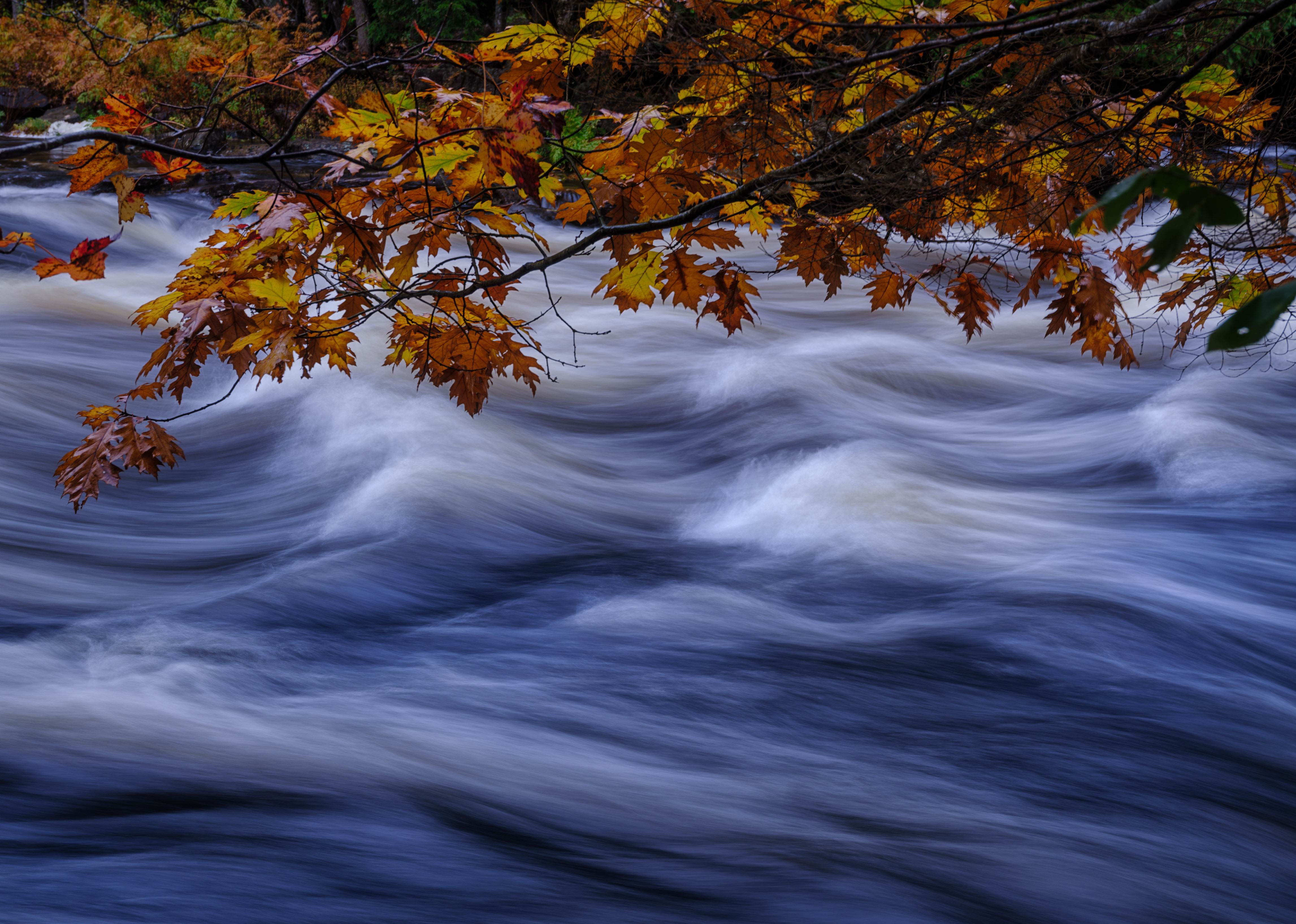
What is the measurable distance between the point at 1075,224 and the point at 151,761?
2.04m

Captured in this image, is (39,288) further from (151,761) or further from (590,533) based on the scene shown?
(151,761)

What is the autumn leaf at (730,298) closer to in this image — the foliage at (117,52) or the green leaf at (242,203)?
the green leaf at (242,203)

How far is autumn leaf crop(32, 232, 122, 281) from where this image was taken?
2.52 metres

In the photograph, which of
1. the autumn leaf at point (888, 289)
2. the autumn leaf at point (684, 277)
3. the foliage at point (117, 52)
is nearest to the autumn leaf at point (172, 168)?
the autumn leaf at point (684, 277)

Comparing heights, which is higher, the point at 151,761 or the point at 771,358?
the point at 771,358

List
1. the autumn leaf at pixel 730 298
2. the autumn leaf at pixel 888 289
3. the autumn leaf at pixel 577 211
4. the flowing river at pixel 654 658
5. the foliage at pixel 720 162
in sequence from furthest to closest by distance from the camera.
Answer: the autumn leaf at pixel 888 289 < the autumn leaf at pixel 730 298 < the autumn leaf at pixel 577 211 < the foliage at pixel 720 162 < the flowing river at pixel 654 658

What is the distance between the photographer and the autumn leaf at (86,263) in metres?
2.52

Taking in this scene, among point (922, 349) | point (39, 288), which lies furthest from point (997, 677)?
point (39, 288)

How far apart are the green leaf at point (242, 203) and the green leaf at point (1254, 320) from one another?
93.7 inches

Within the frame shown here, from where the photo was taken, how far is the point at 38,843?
1.72 metres

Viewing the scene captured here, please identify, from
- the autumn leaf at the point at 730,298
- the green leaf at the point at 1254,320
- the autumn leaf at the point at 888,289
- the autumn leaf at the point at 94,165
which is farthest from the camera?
the autumn leaf at the point at 888,289

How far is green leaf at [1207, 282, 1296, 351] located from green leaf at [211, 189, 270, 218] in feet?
7.81

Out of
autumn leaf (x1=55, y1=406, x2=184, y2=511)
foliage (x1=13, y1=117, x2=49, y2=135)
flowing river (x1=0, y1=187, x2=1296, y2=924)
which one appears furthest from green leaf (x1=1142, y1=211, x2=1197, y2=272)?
foliage (x1=13, y1=117, x2=49, y2=135)

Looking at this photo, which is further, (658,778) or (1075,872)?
(658,778)
